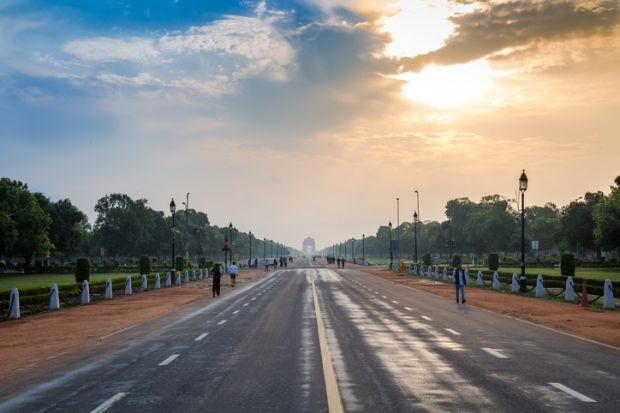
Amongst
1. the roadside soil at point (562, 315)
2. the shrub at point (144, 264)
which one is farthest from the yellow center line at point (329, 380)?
the shrub at point (144, 264)

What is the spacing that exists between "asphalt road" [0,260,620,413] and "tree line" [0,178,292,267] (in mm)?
72267

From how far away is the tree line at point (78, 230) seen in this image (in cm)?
8831

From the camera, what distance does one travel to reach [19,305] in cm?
2802

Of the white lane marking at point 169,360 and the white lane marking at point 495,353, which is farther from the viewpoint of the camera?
the white lane marking at point 495,353

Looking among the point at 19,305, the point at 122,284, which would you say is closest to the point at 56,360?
the point at 19,305

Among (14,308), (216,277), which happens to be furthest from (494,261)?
(14,308)

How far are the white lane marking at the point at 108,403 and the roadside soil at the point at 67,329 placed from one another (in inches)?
142

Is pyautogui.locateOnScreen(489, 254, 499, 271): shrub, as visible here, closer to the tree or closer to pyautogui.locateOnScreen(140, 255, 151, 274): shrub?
the tree

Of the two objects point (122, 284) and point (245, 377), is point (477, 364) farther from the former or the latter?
point (122, 284)

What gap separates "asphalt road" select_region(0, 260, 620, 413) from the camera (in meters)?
9.33

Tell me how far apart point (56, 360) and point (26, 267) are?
83341mm

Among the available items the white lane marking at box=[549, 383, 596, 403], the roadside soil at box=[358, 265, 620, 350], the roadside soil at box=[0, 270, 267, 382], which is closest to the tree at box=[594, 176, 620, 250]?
the roadside soil at box=[358, 265, 620, 350]

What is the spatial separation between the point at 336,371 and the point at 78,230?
367 ft

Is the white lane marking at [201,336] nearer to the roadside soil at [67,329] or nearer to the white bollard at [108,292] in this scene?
the roadside soil at [67,329]
